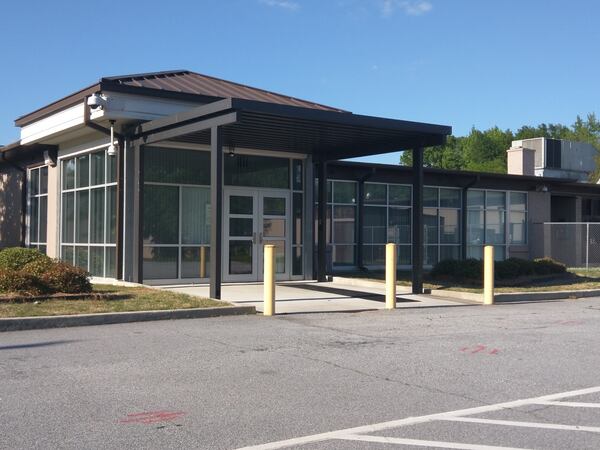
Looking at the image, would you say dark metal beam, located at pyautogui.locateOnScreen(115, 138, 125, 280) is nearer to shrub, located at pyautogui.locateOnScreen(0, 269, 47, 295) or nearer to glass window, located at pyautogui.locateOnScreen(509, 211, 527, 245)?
shrub, located at pyautogui.locateOnScreen(0, 269, 47, 295)

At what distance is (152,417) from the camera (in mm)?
6074

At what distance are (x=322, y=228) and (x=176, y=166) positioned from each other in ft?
15.0

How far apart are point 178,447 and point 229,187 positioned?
13.5 m

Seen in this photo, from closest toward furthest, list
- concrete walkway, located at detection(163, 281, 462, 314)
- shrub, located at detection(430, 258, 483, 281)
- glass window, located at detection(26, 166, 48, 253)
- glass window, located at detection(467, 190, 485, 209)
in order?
concrete walkway, located at detection(163, 281, 462, 314) → shrub, located at detection(430, 258, 483, 281) → glass window, located at detection(26, 166, 48, 253) → glass window, located at detection(467, 190, 485, 209)

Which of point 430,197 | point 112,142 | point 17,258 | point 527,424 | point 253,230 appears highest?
point 112,142

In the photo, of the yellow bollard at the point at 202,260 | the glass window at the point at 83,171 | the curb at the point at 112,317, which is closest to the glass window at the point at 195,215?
the yellow bollard at the point at 202,260

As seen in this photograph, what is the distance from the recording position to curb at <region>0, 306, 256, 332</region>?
1046 cm

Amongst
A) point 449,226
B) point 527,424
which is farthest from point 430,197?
point 527,424

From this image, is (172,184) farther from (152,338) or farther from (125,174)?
(152,338)

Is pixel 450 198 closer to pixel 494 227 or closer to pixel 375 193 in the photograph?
pixel 494 227

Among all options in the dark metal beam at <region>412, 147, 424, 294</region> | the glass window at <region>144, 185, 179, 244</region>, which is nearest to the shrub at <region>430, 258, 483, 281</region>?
the dark metal beam at <region>412, 147, 424, 294</region>

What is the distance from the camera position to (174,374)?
7.75 m

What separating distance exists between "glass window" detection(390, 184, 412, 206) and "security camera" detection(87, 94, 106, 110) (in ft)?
42.4

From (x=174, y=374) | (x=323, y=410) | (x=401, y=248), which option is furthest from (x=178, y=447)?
(x=401, y=248)
